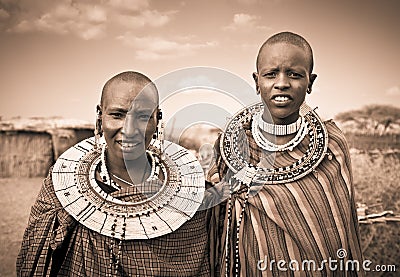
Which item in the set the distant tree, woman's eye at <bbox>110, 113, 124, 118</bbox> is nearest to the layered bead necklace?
woman's eye at <bbox>110, 113, 124, 118</bbox>

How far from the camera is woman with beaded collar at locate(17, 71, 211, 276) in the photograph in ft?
7.45

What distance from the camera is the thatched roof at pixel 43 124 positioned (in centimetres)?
370

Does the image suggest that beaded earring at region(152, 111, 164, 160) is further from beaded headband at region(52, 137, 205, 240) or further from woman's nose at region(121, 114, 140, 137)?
woman's nose at region(121, 114, 140, 137)

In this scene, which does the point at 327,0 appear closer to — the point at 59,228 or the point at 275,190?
the point at 275,190

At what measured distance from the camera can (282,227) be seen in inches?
94.6

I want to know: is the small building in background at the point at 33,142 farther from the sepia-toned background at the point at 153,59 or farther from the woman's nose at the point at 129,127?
the woman's nose at the point at 129,127

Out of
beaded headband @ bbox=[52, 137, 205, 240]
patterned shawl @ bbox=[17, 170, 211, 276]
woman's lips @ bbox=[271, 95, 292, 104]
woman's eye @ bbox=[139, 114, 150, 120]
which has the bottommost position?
patterned shawl @ bbox=[17, 170, 211, 276]

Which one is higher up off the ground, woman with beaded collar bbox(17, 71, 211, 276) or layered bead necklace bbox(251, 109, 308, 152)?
layered bead necklace bbox(251, 109, 308, 152)

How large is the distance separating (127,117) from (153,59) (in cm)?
146

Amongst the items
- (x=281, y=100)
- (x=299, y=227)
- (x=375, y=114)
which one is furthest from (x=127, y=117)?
(x=375, y=114)

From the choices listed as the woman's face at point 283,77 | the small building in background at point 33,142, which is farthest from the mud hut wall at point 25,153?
the woman's face at point 283,77

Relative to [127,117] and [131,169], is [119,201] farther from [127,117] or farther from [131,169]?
[127,117]

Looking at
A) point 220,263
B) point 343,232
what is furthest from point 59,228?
point 343,232

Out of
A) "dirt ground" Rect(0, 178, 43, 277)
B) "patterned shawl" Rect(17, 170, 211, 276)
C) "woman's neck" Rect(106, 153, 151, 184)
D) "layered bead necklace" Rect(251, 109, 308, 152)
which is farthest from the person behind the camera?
"dirt ground" Rect(0, 178, 43, 277)
